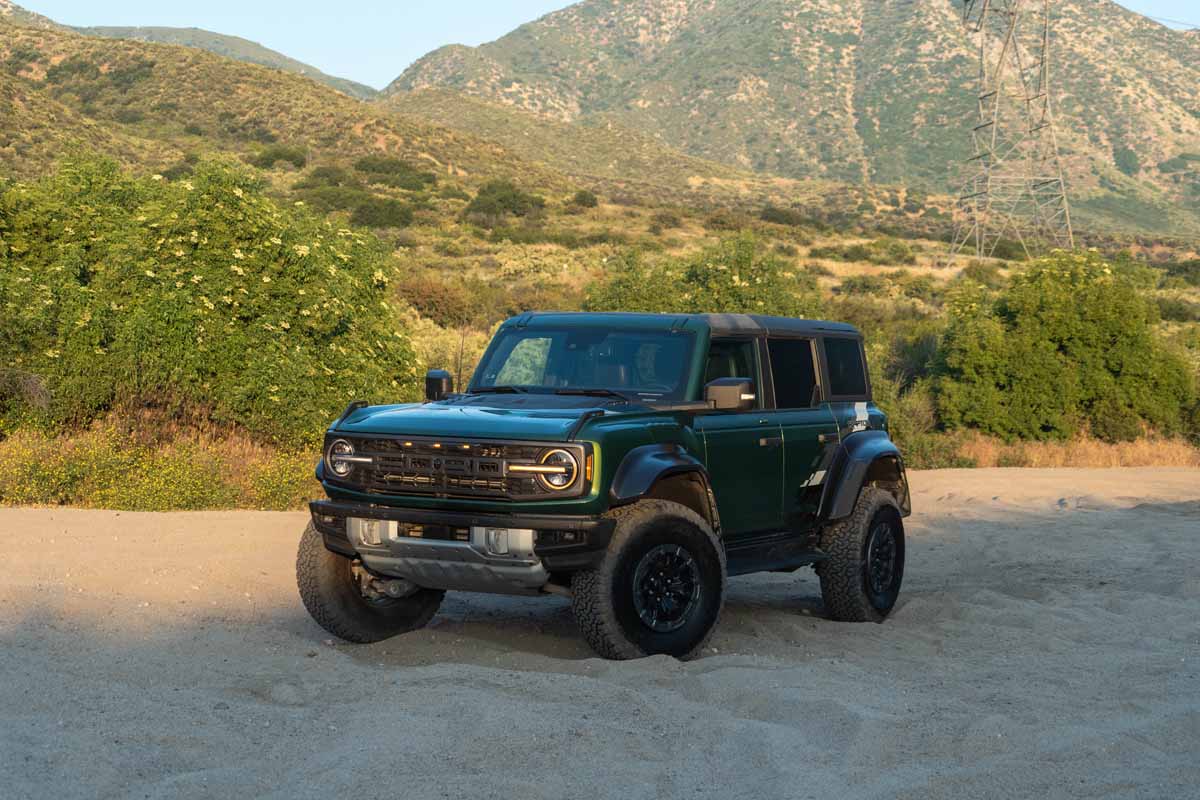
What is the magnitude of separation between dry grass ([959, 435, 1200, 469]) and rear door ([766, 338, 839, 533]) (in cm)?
1616

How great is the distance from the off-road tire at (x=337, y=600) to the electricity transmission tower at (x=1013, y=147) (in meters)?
31.8

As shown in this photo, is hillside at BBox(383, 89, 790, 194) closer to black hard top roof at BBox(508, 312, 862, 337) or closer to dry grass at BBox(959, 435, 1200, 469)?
dry grass at BBox(959, 435, 1200, 469)

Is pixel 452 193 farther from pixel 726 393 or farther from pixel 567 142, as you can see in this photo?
pixel 726 393

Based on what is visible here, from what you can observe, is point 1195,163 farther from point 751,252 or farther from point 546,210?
point 751,252

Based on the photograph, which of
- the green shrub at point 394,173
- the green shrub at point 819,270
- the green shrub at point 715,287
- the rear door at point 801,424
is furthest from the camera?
the green shrub at point 394,173

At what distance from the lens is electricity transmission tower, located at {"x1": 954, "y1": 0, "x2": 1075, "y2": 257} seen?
4494cm

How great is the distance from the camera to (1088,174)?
134 metres

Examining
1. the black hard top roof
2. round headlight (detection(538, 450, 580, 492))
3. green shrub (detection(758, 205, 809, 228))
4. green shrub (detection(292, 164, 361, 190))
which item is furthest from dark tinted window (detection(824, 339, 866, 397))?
green shrub (detection(758, 205, 809, 228))

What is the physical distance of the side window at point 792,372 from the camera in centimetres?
900

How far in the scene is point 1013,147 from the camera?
46.5 metres

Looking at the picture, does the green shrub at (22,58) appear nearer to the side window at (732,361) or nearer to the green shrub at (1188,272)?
the green shrub at (1188,272)

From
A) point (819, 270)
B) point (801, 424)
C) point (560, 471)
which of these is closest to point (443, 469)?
point (560, 471)

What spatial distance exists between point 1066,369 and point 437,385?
20.6 meters

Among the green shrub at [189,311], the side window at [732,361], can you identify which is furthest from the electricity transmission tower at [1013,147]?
the side window at [732,361]
